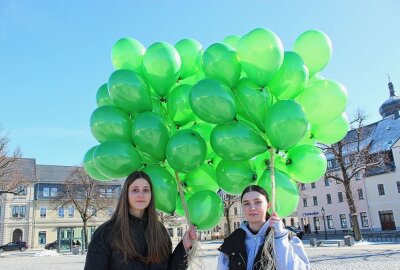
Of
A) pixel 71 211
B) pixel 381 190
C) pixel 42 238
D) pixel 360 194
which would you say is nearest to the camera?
pixel 381 190

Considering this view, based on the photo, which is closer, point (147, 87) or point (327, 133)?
point (147, 87)

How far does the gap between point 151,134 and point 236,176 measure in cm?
112

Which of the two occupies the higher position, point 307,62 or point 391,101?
point 391,101

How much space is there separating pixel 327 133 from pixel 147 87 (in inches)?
102

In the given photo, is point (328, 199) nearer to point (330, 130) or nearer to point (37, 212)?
point (37, 212)

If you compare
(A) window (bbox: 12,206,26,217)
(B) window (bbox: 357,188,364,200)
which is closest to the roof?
(B) window (bbox: 357,188,364,200)

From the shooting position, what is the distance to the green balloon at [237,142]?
409 centimetres

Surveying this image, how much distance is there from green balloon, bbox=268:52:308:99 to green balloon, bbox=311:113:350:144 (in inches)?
34.3

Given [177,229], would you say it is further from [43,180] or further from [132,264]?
[132,264]

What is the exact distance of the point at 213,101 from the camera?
4031 millimetres

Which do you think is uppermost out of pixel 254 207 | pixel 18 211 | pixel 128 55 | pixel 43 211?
pixel 18 211

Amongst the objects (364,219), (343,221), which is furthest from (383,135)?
(343,221)

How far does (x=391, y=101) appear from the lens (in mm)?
46562

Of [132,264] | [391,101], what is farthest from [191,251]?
[391,101]
